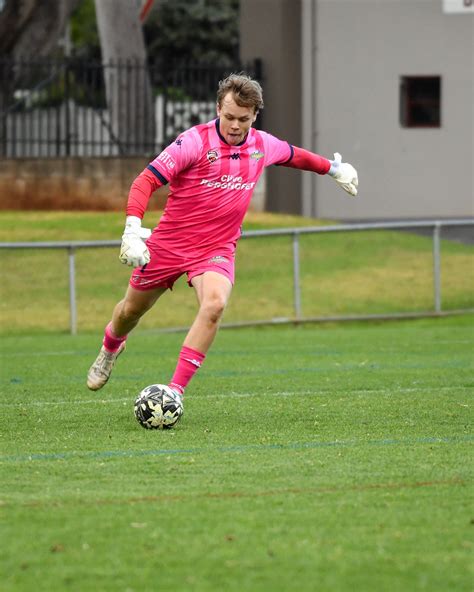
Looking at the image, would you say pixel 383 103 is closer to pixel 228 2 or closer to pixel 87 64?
pixel 87 64

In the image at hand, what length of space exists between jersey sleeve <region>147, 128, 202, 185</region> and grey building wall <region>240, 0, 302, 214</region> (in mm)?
20698

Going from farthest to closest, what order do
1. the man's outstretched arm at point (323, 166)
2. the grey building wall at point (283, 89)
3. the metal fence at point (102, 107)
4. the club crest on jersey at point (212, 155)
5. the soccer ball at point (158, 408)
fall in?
the grey building wall at point (283, 89)
the metal fence at point (102, 107)
the man's outstretched arm at point (323, 166)
the club crest on jersey at point (212, 155)
the soccer ball at point (158, 408)

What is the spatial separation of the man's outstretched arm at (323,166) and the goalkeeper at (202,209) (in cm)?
3

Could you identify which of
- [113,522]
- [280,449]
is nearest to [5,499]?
[113,522]

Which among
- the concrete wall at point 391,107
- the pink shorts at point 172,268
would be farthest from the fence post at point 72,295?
the concrete wall at point 391,107

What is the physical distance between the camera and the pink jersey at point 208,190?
8.47 meters

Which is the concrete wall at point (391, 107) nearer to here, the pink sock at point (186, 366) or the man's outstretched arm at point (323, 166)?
the man's outstretched arm at point (323, 166)

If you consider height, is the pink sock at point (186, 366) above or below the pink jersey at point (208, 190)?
below

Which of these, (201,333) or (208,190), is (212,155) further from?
(201,333)

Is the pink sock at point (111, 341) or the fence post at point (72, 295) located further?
the fence post at point (72, 295)

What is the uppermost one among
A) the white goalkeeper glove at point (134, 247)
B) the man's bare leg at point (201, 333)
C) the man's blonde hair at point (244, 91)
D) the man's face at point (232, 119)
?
the man's blonde hair at point (244, 91)

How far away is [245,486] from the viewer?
6.15 m

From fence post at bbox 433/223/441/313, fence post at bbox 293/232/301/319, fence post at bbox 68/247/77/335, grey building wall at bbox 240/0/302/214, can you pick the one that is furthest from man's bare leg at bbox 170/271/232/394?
grey building wall at bbox 240/0/302/214

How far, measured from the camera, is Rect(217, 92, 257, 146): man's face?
8.28 m
